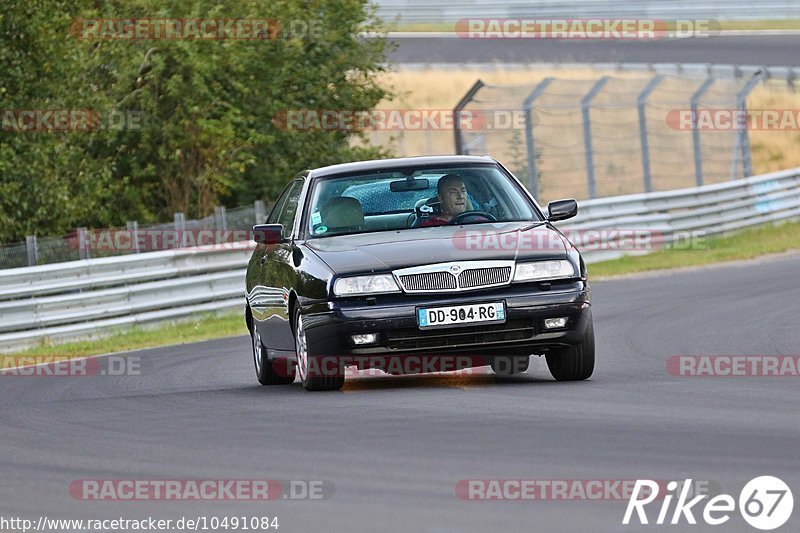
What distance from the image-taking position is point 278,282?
11055 mm

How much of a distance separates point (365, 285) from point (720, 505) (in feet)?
14.1

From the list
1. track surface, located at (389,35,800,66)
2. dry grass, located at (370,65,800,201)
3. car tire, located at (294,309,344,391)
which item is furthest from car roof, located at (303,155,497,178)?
track surface, located at (389,35,800,66)

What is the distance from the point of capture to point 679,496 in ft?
19.4

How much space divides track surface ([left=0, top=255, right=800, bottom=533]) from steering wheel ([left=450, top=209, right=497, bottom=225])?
102 centimetres

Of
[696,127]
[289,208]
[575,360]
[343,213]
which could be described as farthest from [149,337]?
[696,127]

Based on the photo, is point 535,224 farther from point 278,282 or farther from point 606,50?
point 606,50

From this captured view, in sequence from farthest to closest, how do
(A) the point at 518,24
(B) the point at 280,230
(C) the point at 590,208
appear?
(A) the point at 518,24 < (C) the point at 590,208 < (B) the point at 280,230

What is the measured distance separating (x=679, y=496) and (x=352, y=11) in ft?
77.0

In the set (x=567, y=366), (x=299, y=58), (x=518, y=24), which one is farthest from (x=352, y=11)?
(x=567, y=366)

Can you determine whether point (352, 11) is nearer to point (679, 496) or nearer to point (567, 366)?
point (567, 366)

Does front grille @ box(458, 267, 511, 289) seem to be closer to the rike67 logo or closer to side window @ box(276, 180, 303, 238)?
side window @ box(276, 180, 303, 238)

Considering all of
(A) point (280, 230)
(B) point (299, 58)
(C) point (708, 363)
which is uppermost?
(B) point (299, 58)

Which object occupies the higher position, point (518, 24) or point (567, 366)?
point (518, 24)

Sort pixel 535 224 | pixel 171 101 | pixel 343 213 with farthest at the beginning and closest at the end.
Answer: pixel 171 101, pixel 343 213, pixel 535 224
